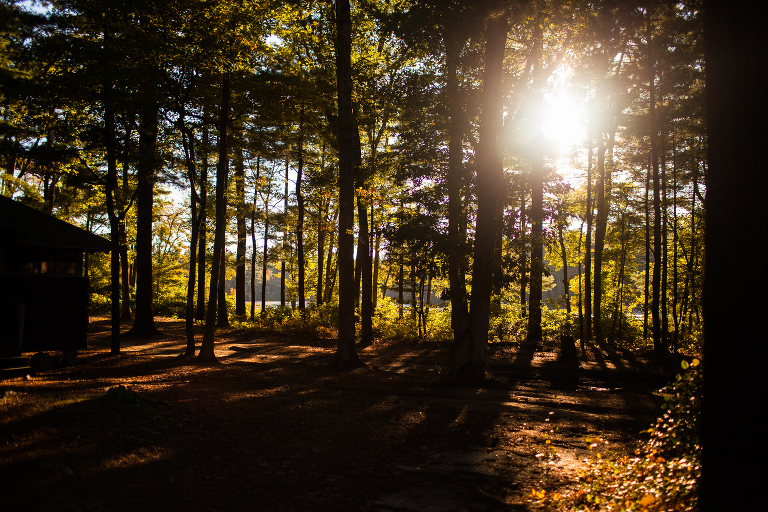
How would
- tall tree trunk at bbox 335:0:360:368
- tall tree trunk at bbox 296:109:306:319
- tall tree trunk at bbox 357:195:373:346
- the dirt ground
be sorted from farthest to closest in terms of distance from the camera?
1. tall tree trunk at bbox 296:109:306:319
2. tall tree trunk at bbox 357:195:373:346
3. tall tree trunk at bbox 335:0:360:368
4. the dirt ground

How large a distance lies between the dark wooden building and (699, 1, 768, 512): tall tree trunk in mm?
14401

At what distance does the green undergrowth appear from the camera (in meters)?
4.06

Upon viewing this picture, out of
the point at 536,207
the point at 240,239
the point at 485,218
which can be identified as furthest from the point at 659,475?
the point at 240,239

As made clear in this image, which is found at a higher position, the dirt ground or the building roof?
the building roof

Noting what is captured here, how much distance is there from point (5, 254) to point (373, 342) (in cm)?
1254

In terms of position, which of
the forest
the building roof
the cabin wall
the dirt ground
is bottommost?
the dirt ground

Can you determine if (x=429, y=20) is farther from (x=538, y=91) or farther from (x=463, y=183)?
(x=538, y=91)

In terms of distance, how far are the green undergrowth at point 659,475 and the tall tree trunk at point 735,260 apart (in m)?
0.64

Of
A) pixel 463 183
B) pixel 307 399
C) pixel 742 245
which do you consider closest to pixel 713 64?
pixel 742 245

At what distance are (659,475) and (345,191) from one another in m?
10.3

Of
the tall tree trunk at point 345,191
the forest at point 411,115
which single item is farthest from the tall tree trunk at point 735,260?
the tall tree trunk at point 345,191

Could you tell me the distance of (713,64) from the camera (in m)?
3.61

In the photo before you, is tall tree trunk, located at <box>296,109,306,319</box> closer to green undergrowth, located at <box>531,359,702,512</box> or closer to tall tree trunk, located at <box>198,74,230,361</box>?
tall tree trunk, located at <box>198,74,230,361</box>

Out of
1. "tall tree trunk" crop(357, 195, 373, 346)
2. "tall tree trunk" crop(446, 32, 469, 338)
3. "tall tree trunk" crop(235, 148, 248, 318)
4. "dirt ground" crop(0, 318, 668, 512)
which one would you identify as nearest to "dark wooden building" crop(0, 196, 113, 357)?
"dirt ground" crop(0, 318, 668, 512)
